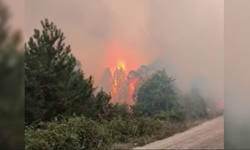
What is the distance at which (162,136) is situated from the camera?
12.7 feet

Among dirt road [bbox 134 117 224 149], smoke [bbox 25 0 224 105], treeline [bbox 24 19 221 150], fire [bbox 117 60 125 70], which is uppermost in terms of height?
smoke [bbox 25 0 224 105]

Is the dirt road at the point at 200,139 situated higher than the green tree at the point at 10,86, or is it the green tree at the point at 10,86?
the green tree at the point at 10,86

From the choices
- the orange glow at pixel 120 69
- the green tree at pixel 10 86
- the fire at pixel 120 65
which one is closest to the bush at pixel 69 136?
Answer: the green tree at pixel 10 86

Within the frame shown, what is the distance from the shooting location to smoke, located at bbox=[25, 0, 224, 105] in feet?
12.4

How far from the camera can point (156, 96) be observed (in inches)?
152

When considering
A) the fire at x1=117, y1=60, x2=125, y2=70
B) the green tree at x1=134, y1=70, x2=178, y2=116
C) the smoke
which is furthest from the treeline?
the fire at x1=117, y1=60, x2=125, y2=70

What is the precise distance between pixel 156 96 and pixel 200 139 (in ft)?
1.68

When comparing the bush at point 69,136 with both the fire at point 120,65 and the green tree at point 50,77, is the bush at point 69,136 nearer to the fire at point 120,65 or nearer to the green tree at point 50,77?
the green tree at point 50,77

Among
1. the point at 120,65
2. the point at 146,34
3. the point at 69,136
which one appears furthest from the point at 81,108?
the point at 146,34

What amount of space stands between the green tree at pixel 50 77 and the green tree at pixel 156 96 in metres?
0.43

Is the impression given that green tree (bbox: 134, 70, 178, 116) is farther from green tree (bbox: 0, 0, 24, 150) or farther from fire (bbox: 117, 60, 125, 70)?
green tree (bbox: 0, 0, 24, 150)

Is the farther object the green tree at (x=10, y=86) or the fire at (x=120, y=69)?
the fire at (x=120, y=69)

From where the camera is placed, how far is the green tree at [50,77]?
12.6ft

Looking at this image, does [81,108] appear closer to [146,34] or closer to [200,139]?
[146,34]
